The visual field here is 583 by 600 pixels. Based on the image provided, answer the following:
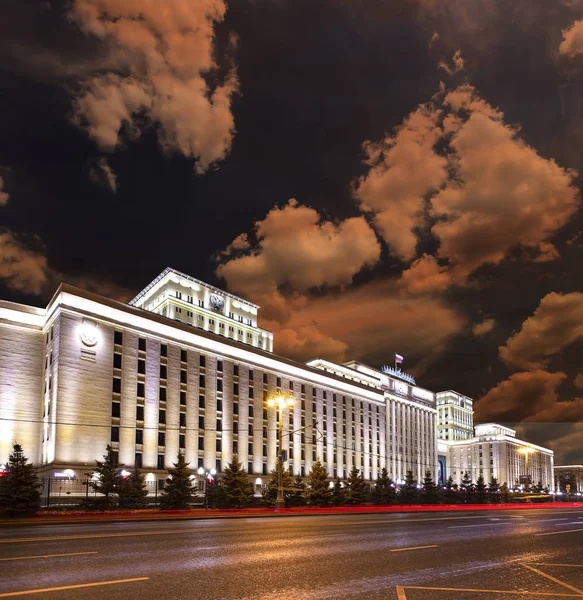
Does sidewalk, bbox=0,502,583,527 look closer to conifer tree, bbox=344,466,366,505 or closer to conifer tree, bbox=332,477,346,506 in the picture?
conifer tree, bbox=332,477,346,506

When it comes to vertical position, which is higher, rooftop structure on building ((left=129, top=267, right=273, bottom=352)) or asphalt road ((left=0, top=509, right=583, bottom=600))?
rooftop structure on building ((left=129, top=267, right=273, bottom=352))

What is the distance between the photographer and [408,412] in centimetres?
14312

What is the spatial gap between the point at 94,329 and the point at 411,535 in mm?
52960

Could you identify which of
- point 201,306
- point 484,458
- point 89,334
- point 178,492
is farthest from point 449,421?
point 178,492

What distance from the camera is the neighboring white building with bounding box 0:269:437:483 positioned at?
2371 inches

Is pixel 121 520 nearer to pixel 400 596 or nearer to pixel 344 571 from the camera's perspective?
pixel 344 571

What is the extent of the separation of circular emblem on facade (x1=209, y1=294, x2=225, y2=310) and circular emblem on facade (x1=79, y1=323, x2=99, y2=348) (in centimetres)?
4673

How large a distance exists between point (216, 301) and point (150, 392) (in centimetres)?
4359

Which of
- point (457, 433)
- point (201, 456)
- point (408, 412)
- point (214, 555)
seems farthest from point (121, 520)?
point (457, 433)

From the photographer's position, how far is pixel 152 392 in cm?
6812

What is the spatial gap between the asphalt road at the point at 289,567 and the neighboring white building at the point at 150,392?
4839cm

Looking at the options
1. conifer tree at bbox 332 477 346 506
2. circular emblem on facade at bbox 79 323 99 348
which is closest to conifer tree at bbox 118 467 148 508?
conifer tree at bbox 332 477 346 506

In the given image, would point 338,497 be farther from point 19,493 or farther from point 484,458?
point 484,458

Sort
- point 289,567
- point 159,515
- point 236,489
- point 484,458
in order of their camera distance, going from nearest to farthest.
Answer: point 289,567 → point 159,515 → point 236,489 → point 484,458
